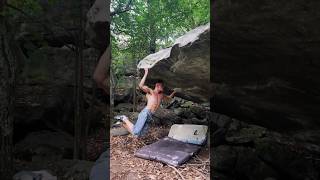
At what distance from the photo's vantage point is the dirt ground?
156 inches

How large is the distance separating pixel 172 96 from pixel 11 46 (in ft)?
6.41

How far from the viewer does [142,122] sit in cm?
421

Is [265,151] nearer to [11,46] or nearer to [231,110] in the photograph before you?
[231,110]

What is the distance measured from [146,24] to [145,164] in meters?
1.64

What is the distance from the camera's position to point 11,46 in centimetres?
373

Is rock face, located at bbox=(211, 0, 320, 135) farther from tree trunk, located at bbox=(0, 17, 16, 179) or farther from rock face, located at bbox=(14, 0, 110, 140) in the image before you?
tree trunk, located at bbox=(0, 17, 16, 179)

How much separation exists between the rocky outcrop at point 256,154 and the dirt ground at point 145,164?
15.4 inches

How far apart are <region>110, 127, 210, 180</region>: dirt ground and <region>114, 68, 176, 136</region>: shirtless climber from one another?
95mm

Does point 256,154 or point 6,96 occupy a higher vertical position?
point 6,96

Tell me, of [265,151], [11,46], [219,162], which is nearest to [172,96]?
[219,162]

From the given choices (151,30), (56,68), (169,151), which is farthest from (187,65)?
(56,68)

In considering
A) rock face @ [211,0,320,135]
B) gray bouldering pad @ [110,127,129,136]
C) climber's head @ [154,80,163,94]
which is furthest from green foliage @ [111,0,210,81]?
gray bouldering pad @ [110,127,129,136]

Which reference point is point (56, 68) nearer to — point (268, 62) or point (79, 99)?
point (79, 99)

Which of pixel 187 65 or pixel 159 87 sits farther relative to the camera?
pixel 187 65
